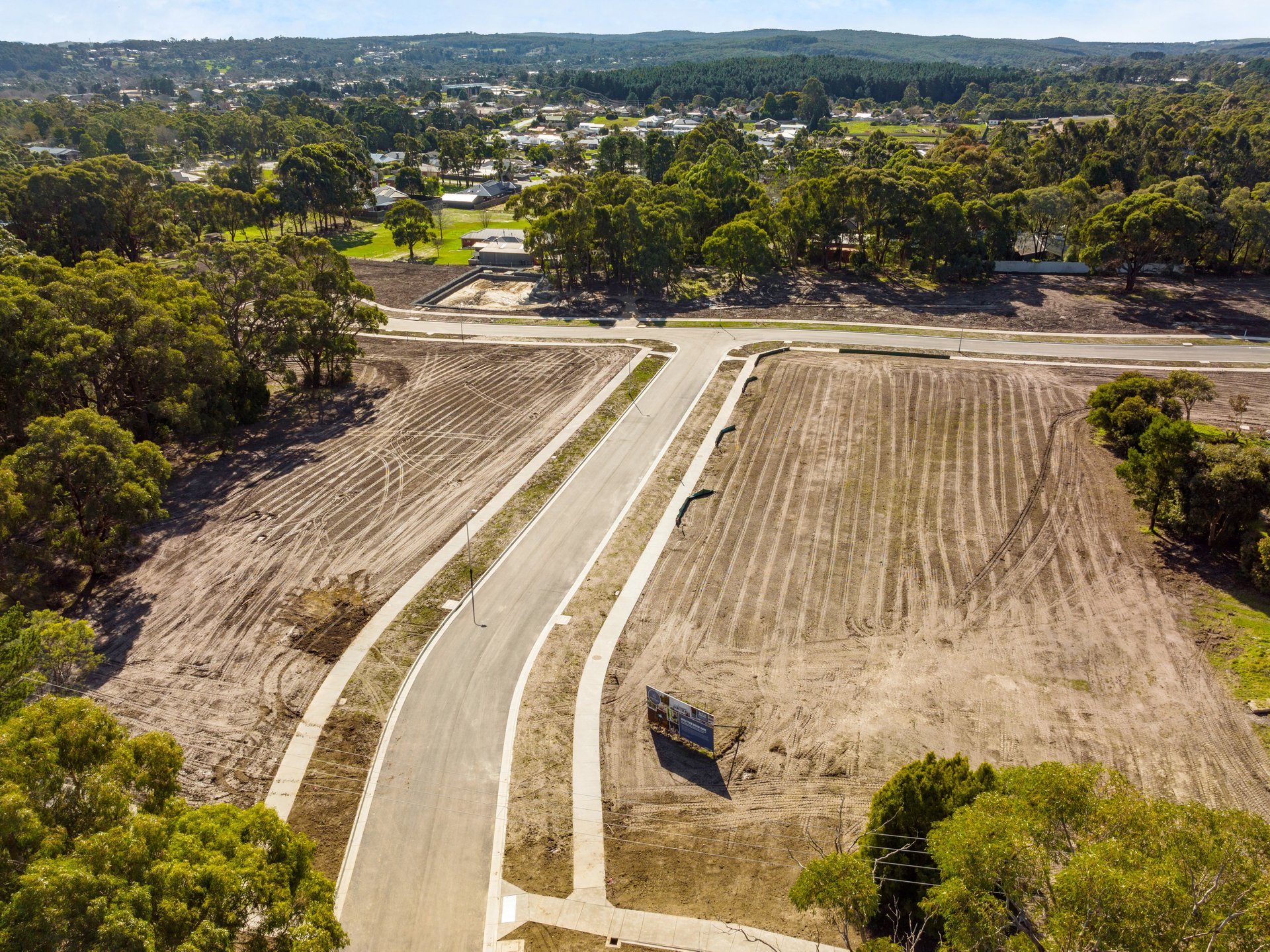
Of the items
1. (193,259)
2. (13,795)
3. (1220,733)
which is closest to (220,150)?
(193,259)

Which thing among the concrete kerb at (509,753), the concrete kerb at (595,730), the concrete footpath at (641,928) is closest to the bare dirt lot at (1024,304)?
the concrete kerb at (509,753)

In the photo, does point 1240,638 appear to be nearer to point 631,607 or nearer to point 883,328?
point 631,607

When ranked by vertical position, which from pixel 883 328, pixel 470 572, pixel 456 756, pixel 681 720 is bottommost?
pixel 456 756

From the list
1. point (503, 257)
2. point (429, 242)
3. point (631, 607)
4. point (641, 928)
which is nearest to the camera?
point (641, 928)

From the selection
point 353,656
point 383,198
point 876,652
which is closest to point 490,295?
point 383,198

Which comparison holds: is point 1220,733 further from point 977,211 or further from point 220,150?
point 220,150

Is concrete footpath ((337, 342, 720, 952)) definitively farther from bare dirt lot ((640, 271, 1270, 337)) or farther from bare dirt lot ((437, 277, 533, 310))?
bare dirt lot ((437, 277, 533, 310))

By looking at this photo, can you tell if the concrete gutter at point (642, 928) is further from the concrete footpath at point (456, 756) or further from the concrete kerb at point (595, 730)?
the concrete footpath at point (456, 756)
